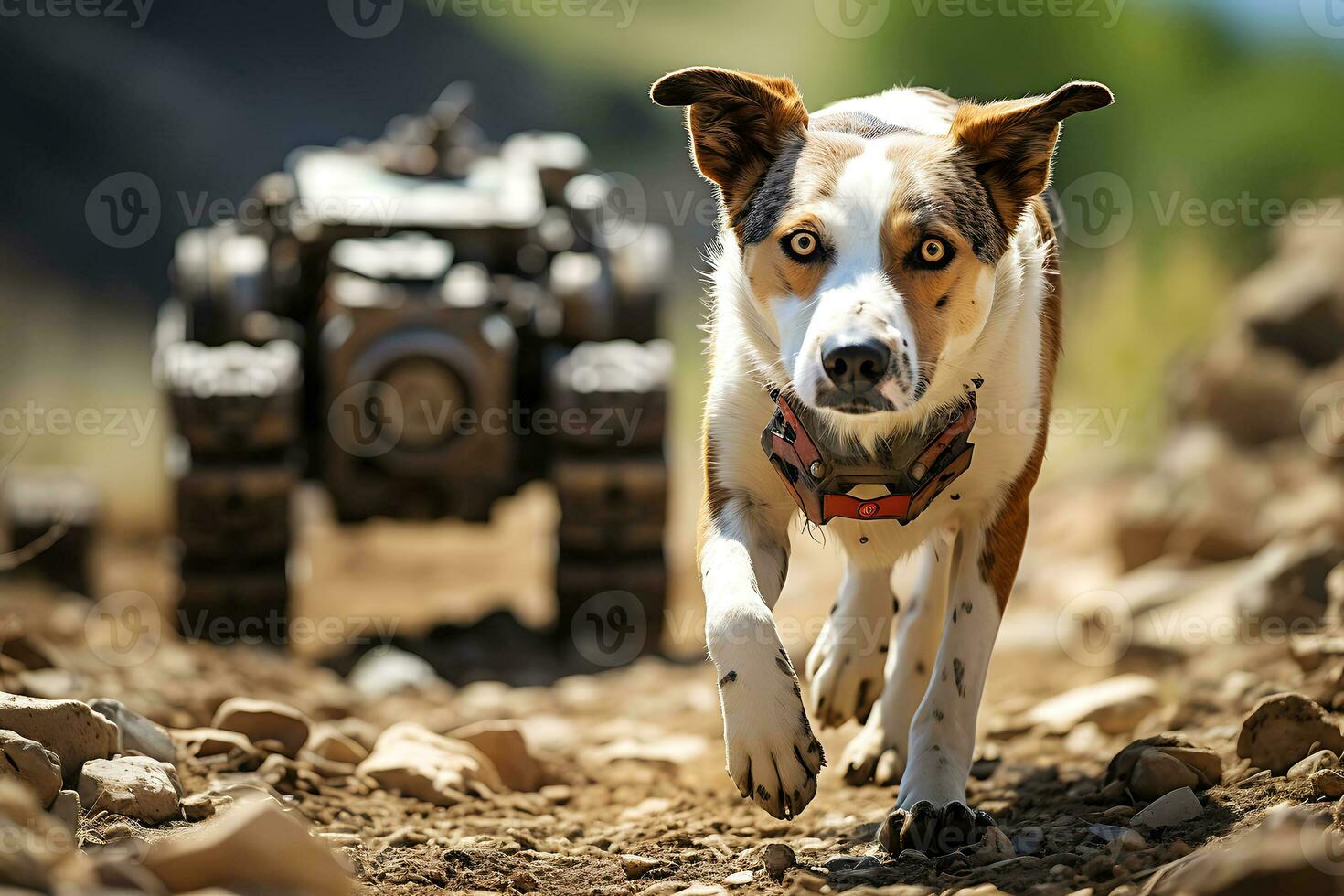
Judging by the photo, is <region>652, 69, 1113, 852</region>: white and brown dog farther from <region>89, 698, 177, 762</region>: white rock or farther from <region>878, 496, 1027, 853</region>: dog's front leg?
<region>89, 698, 177, 762</region>: white rock

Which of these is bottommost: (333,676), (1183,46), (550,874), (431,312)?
(550,874)

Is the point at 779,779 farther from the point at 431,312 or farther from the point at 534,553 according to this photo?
the point at 534,553

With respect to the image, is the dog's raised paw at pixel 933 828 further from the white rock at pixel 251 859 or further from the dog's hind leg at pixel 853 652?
the white rock at pixel 251 859

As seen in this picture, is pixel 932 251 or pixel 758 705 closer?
pixel 758 705

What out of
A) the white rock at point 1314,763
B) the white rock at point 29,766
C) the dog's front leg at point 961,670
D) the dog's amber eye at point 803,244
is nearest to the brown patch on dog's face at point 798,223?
the dog's amber eye at point 803,244

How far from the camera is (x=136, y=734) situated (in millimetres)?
3471

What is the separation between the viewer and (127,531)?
10.4 m

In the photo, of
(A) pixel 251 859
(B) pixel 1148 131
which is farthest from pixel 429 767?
(B) pixel 1148 131

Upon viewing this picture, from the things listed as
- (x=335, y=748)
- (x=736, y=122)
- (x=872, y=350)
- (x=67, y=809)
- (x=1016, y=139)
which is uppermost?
(x=736, y=122)

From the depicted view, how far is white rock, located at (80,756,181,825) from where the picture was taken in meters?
3.00

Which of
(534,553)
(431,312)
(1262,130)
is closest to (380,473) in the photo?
(431,312)

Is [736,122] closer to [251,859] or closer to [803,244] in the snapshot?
[803,244]

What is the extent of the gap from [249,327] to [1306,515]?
5054 mm

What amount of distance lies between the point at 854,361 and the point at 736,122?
3.06 ft
